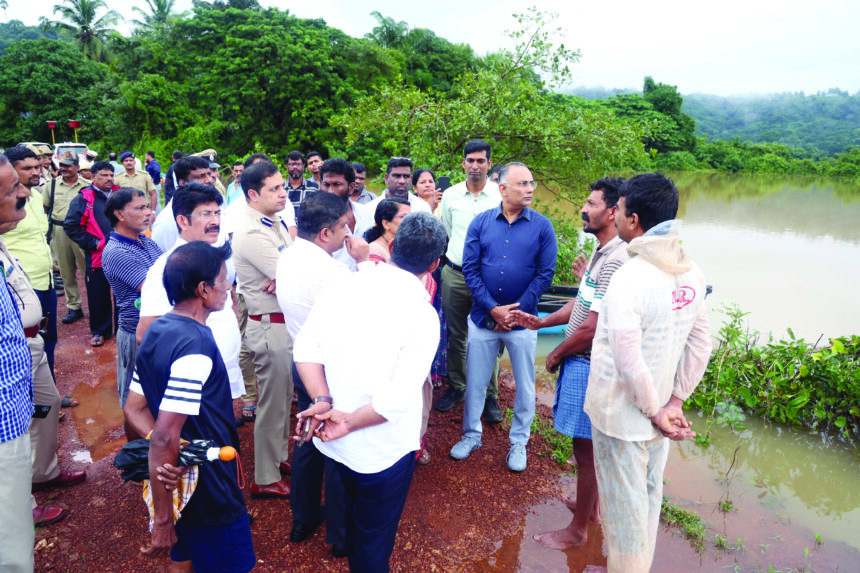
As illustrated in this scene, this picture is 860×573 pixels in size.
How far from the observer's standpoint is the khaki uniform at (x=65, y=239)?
19.6 ft

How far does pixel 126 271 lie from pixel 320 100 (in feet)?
57.3

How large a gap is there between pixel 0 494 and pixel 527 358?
296 centimetres

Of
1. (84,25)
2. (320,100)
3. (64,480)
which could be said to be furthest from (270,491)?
(84,25)

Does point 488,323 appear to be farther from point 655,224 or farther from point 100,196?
point 100,196

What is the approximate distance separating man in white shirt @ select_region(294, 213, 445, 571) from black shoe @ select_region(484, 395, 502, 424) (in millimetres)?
2346

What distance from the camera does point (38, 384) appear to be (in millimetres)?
3035

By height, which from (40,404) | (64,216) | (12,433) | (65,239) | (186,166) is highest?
(186,166)

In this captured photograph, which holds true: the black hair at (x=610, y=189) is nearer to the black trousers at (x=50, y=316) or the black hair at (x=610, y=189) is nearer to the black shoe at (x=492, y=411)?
the black shoe at (x=492, y=411)

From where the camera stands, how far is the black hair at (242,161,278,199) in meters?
3.12

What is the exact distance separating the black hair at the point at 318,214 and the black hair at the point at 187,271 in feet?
2.35

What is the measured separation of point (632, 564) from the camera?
216 cm

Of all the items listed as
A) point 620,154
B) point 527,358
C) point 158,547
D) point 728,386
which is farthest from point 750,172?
point 158,547

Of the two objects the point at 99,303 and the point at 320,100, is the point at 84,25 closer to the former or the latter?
the point at 320,100

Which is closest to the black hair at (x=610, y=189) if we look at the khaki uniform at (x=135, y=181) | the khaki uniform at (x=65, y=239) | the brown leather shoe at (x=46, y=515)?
the brown leather shoe at (x=46, y=515)
